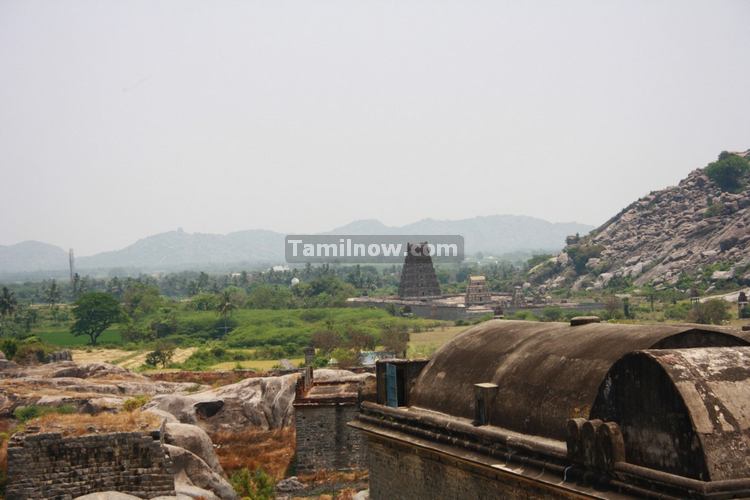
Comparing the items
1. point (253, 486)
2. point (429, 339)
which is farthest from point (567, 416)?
point (429, 339)

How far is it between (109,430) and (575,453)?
11.6 m

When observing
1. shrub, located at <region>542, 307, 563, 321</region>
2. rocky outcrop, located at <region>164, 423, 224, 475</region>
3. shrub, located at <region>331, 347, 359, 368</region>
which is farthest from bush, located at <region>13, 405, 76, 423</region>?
shrub, located at <region>542, 307, 563, 321</region>

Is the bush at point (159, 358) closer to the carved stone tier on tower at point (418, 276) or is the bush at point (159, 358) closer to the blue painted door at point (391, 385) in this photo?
the blue painted door at point (391, 385)

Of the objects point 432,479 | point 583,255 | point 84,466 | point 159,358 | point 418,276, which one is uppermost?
point 583,255

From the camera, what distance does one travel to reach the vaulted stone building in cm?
1002

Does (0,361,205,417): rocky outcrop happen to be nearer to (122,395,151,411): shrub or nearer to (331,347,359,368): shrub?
(122,395,151,411): shrub

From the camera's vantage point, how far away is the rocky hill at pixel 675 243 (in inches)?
5271

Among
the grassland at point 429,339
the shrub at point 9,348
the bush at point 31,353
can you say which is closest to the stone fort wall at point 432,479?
the bush at point 31,353

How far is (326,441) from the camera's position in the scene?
26.7m

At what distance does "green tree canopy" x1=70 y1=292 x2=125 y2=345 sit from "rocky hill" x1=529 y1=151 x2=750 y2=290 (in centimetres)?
7827

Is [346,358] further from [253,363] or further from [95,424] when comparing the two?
[95,424]

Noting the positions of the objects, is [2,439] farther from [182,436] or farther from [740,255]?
[740,255]

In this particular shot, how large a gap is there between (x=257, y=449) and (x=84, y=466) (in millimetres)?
12209

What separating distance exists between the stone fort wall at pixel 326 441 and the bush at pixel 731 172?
15401 centimetres
